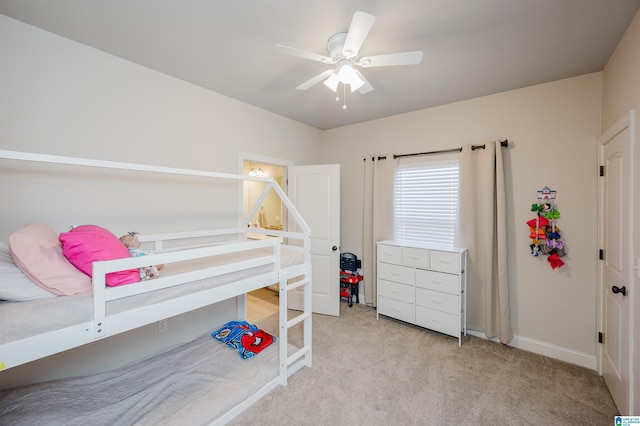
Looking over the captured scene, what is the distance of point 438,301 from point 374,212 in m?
1.35

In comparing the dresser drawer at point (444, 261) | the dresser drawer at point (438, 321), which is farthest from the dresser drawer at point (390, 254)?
the dresser drawer at point (438, 321)

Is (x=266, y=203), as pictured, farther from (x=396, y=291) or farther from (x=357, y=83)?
(x=357, y=83)

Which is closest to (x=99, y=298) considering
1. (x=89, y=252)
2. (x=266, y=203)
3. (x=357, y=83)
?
(x=89, y=252)

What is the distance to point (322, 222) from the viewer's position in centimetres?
355

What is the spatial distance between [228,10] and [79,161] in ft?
4.14

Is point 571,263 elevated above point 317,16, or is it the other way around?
point 317,16

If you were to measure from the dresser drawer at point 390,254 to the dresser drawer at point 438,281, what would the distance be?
0.27m

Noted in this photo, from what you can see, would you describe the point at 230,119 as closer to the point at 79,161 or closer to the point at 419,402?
the point at 79,161

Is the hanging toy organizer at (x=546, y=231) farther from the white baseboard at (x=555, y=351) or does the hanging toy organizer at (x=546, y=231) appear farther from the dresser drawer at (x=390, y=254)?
the dresser drawer at (x=390, y=254)

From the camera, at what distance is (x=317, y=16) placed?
5.38 ft

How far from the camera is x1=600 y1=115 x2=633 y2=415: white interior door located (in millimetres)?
1751

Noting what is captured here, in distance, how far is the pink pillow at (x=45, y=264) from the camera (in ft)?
3.70

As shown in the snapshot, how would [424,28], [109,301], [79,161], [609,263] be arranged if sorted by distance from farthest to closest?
[609,263] → [424,28] → [79,161] → [109,301]

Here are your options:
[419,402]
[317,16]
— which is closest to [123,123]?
[317,16]
